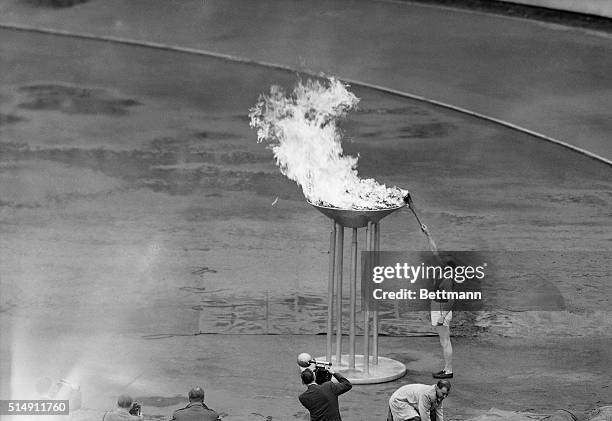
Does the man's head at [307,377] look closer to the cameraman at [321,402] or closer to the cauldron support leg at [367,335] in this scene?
the cameraman at [321,402]

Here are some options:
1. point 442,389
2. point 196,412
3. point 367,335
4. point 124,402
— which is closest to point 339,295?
point 367,335

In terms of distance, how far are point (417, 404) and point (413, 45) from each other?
16.6 meters

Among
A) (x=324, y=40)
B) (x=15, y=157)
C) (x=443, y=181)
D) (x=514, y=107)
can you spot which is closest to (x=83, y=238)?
(x=15, y=157)

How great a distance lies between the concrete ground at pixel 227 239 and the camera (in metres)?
14.0

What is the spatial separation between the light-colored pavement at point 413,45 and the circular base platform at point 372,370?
864cm

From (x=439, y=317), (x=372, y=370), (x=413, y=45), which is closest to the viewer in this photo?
(x=439, y=317)

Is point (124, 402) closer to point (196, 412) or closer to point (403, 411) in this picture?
point (196, 412)

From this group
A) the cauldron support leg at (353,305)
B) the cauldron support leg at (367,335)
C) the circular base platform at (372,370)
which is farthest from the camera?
the cauldron support leg at (353,305)

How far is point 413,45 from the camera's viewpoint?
2761cm

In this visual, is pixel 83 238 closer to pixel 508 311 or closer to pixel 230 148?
pixel 230 148

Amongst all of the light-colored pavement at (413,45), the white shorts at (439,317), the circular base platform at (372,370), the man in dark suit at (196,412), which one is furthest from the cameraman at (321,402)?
the light-colored pavement at (413,45)

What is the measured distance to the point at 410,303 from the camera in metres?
15.6

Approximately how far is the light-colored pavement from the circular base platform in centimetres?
864

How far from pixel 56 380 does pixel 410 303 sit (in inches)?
176
